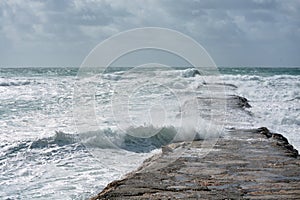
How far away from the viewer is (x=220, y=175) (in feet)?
18.1

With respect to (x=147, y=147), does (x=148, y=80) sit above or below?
above

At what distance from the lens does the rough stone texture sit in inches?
183

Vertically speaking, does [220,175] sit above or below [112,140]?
above

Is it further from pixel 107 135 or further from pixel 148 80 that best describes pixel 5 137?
pixel 148 80

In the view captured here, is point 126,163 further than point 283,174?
Yes

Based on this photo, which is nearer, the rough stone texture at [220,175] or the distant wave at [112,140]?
the rough stone texture at [220,175]

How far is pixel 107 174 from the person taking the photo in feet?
25.2

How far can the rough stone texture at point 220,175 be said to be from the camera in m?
4.66

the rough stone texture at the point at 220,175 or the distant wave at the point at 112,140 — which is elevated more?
the rough stone texture at the point at 220,175

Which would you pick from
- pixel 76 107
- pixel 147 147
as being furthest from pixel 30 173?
pixel 76 107

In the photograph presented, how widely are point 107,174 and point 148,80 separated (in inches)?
846

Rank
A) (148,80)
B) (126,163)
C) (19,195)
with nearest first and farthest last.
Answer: (19,195) → (126,163) → (148,80)

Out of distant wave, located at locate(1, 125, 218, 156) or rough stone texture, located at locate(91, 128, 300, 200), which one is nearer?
rough stone texture, located at locate(91, 128, 300, 200)

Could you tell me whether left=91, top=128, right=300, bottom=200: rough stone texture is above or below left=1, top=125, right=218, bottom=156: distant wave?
above
